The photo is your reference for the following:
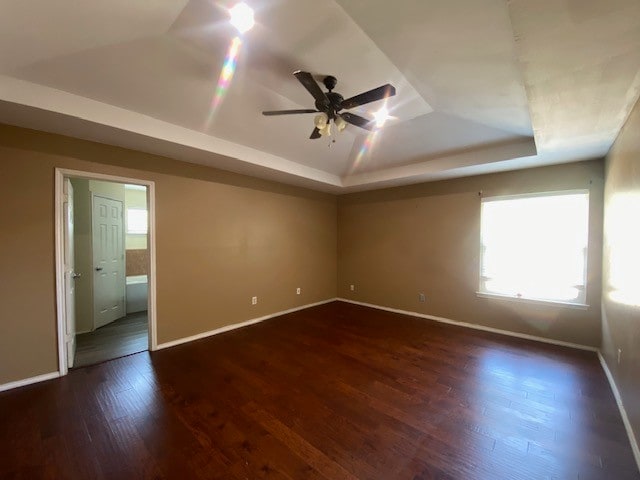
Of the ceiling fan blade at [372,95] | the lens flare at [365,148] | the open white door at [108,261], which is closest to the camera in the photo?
the ceiling fan blade at [372,95]

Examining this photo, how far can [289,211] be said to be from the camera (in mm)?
4852

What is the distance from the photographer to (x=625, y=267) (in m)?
1.92

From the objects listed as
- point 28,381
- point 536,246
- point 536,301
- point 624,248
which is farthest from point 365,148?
point 28,381

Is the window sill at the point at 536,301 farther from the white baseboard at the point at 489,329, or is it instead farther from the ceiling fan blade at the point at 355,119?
the ceiling fan blade at the point at 355,119

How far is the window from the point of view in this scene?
5758mm

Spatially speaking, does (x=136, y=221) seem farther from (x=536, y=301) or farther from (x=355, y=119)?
(x=536, y=301)

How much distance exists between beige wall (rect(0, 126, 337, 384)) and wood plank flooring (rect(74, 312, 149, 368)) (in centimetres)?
38

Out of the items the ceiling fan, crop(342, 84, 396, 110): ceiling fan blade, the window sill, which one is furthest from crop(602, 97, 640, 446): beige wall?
the ceiling fan

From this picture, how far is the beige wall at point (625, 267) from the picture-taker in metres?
1.71

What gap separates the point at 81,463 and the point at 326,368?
1943 mm

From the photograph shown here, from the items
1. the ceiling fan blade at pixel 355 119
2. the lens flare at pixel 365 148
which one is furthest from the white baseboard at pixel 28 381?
the lens flare at pixel 365 148

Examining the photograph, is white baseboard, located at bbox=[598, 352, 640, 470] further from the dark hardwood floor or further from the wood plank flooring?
the wood plank flooring

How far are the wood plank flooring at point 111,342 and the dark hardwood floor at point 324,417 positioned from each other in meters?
0.25

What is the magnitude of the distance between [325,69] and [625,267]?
2806 mm
